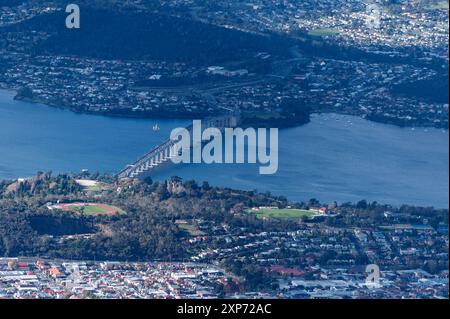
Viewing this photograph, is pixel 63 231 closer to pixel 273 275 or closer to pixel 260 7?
pixel 273 275

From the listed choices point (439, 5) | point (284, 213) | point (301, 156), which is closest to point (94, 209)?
point (284, 213)

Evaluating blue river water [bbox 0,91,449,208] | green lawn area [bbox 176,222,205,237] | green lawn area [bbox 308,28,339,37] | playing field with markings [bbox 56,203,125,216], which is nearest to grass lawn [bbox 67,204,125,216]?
playing field with markings [bbox 56,203,125,216]

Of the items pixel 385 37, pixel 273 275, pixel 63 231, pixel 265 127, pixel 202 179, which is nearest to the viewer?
pixel 273 275

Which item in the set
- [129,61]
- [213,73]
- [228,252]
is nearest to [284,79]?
[213,73]

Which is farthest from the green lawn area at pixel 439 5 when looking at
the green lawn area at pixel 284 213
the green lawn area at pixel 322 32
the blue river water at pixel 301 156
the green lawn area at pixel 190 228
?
the green lawn area at pixel 190 228

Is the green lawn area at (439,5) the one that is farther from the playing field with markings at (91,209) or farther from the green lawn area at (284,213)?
the playing field with markings at (91,209)
